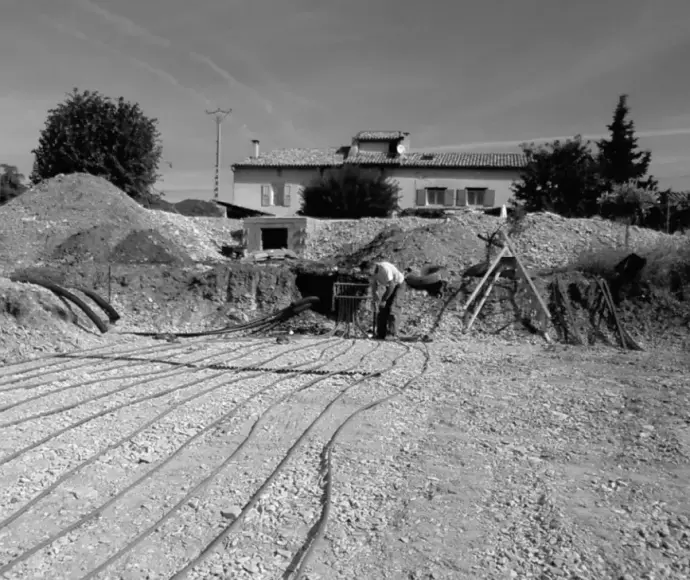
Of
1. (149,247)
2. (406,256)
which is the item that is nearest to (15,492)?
(406,256)

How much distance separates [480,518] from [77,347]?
7.49m

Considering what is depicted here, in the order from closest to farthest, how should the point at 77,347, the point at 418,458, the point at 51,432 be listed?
the point at 418,458
the point at 51,432
the point at 77,347

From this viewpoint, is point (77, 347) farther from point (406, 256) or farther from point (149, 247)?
point (149, 247)

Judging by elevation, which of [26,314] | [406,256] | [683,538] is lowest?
[683,538]

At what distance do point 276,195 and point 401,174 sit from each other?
694 cm

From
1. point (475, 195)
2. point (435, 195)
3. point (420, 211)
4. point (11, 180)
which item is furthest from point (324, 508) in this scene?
point (11, 180)

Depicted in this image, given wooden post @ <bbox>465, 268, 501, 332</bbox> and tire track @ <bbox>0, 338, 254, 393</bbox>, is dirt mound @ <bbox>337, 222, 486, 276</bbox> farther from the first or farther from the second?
tire track @ <bbox>0, 338, 254, 393</bbox>

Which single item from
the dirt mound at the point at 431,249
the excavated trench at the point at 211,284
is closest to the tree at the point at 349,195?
the dirt mound at the point at 431,249

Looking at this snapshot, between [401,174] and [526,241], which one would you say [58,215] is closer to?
[526,241]

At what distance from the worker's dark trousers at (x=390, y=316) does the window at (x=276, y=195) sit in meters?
23.5

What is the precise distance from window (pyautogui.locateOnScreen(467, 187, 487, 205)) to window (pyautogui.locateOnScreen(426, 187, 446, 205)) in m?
1.36

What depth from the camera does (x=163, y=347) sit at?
977cm

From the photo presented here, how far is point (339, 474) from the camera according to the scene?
425cm

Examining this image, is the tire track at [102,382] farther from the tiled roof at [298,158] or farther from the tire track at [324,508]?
the tiled roof at [298,158]
